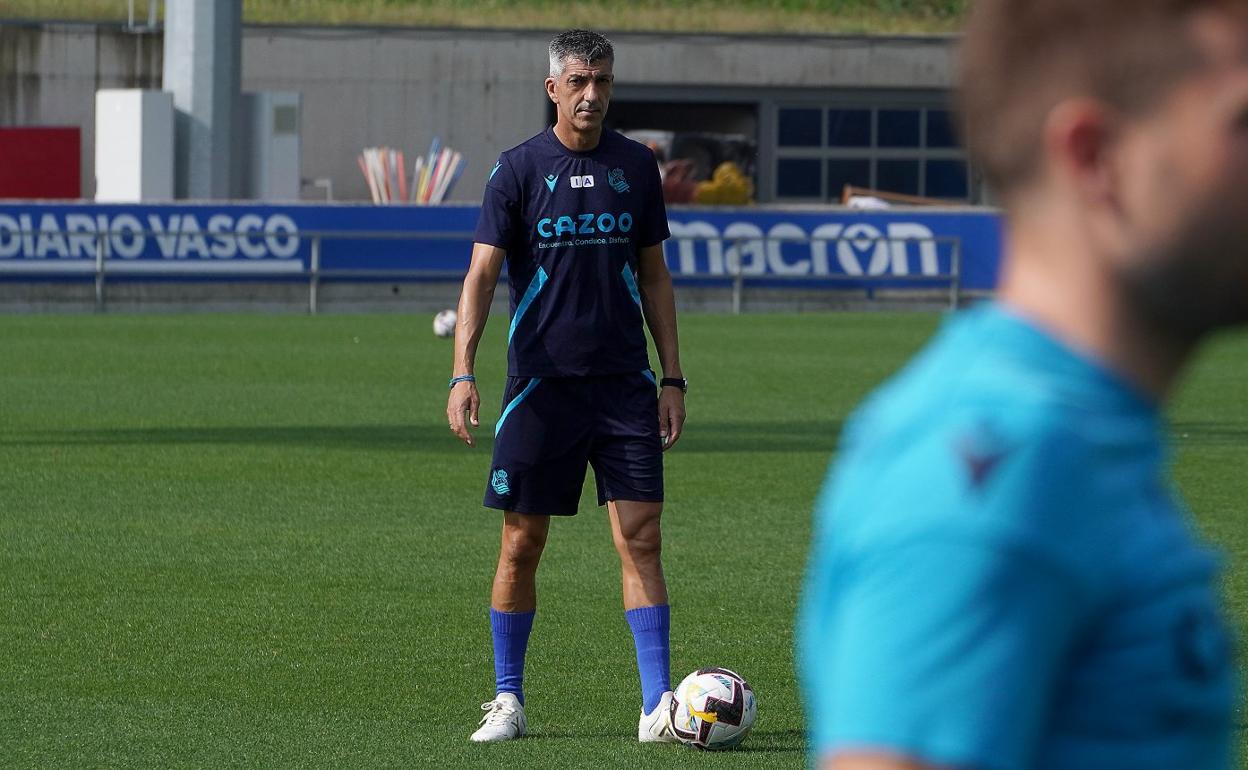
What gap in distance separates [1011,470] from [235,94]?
31.6m

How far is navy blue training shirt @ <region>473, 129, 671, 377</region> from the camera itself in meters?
6.49

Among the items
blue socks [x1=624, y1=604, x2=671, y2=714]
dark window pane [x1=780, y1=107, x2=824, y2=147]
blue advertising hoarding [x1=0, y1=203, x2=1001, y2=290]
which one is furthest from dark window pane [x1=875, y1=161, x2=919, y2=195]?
blue socks [x1=624, y1=604, x2=671, y2=714]

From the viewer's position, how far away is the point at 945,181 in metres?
47.9

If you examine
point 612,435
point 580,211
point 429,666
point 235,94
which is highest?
point 235,94

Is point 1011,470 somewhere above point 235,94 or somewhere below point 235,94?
below

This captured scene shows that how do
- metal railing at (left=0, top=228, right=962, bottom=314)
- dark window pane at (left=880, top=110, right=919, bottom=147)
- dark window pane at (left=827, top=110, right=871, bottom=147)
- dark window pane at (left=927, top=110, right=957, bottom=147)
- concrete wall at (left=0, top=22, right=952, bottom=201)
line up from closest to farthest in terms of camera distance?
metal railing at (left=0, top=228, right=962, bottom=314)
concrete wall at (left=0, top=22, right=952, bottom=201)
dark window pane at (left=827, top=110, right=871, bottom=147)
dark window pane at (left=880, top=110, right=919, bottom=147)
dark window pane at (left=927, top=110, right=957, bottom=147)

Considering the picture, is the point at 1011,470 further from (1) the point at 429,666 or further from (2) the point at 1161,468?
(1) the point at 429,666

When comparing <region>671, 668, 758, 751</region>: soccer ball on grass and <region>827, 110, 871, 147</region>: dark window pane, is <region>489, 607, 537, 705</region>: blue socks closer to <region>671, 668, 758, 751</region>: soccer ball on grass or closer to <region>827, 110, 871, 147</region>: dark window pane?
<region>671, 668, 758, 751</region>: soccer ball on grass

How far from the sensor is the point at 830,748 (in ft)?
4.55

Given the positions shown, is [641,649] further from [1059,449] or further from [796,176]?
[796,176]

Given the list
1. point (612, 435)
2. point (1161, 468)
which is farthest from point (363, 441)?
point (1161, 468)

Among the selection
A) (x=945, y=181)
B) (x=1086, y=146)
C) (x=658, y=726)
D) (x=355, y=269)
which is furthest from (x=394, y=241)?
(x=1086, y=146)

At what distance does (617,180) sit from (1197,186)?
5230 mm

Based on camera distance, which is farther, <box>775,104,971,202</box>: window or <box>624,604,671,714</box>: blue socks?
<box>775,104,971,202</box>: window
